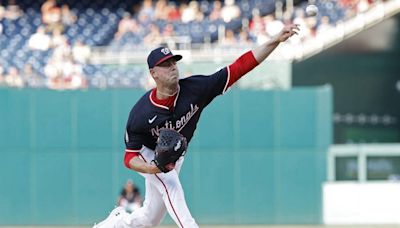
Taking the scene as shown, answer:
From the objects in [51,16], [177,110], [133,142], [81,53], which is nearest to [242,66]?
[177,110]

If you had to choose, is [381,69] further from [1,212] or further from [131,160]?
[131,160]

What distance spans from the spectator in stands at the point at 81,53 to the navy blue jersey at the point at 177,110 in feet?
34.6

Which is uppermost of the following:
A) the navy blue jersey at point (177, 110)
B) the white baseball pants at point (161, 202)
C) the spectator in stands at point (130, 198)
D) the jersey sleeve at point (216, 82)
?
the jersey sleeve at point (216, 82)

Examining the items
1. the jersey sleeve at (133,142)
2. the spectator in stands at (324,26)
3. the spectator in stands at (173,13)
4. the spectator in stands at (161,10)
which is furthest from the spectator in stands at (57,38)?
the jersey sleeve at (133,142)

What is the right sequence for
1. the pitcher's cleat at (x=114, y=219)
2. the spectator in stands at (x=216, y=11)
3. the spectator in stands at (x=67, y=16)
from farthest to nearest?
the spectator in stands at (x=67, y=16) < the spectator in stands at (x=216, y=11) < the pitcher's cleat at (x=114, y=219)

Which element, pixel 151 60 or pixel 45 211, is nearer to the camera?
pixel 151 60

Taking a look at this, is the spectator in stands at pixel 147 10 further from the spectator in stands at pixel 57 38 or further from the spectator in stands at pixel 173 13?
Result: the spectator in stands at pixel 57 38

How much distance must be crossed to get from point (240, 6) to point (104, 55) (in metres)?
3.82

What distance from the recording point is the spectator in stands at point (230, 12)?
20.3 m

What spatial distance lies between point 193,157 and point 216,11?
4.20 m

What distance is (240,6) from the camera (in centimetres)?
2097

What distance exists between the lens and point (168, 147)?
7.40 m

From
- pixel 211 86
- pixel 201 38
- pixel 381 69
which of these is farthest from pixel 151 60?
pixel 381 69

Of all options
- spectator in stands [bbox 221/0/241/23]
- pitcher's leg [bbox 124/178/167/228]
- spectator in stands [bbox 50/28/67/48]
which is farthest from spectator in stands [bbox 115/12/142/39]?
pitcher's leg [bbox 124/178/167/228]
